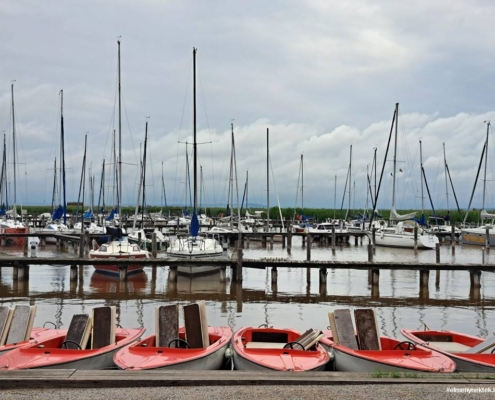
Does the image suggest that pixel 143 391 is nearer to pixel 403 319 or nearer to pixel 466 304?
pixel 403 319

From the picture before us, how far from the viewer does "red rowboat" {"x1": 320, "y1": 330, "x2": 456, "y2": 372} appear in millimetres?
9531

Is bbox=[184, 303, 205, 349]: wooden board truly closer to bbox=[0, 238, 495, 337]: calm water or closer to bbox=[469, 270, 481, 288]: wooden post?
bbox=[0, 238, 495, 337]: calm water

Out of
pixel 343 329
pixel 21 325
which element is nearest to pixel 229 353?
pixel 343 329

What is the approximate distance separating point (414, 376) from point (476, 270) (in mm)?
18461

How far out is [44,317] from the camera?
752 inches

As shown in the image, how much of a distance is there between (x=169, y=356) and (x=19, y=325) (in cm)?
375

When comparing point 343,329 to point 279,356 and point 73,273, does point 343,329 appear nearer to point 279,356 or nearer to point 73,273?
point 279,356

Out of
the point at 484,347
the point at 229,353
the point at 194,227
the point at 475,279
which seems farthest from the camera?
the point at 194,227

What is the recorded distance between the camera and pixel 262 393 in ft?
24.6

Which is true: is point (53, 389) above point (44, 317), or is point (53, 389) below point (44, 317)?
above

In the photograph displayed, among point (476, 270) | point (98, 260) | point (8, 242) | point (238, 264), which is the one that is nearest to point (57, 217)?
point (8, 242)

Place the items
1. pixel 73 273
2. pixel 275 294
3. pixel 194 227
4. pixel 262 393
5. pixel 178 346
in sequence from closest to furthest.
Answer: pixel 262 393 < pixel 178 346 < pixel 275 294 < pixel 73 273 < pixel 194 227

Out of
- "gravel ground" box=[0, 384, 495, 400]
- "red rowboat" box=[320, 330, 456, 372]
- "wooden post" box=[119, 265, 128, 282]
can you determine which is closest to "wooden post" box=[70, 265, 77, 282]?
"wooden post" box=[119, 265, 128, 282]

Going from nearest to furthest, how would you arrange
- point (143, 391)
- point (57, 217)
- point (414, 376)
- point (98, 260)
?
point (143, 391) → point (414, 376) → point (98, 260) → point (57, 217)
